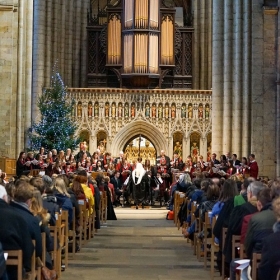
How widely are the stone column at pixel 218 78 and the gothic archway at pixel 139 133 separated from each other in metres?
5.32

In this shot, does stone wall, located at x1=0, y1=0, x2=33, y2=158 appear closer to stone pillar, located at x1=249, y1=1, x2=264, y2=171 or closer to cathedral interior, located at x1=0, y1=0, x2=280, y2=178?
cathedral interior, located at x1=0, y1=0, x2=280, y2=178

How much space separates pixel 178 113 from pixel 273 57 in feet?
26.4

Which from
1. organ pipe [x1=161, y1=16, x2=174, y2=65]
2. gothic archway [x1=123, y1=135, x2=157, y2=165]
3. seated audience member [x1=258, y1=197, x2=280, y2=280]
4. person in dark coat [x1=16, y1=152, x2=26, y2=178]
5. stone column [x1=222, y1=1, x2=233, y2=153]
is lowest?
seated audience member [x1=258, y1=197, x2=280, y2=280]

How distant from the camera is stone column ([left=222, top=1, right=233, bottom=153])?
26.1 meters

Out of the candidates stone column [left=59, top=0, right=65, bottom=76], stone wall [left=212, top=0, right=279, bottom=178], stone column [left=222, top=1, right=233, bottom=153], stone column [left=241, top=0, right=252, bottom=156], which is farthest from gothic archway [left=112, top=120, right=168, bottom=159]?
stone column [left=241, top=0, right=252, bottom=156]

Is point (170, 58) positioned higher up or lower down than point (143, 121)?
higher up

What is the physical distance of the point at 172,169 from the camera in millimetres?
24891

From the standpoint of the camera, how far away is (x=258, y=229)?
711cm

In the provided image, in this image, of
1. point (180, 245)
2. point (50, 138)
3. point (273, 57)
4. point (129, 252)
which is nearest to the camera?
point (129, 252)

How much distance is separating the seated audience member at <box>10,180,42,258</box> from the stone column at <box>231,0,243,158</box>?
18376 mm

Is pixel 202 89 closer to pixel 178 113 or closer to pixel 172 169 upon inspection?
pixel 178 113

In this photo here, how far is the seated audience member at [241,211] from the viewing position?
28.0 ft

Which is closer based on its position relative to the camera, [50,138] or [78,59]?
[50,138]

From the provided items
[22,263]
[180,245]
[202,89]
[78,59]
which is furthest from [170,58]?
[22,263]
